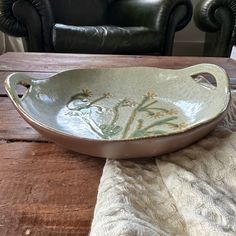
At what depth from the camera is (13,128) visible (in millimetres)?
621

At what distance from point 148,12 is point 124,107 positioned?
152cm

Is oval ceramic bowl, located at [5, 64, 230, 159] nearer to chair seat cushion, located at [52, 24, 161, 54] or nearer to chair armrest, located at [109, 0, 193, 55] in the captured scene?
chair seat cushion, located at [52, 24, 161, 54]

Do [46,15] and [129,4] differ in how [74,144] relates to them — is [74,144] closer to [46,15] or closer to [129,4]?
[46,15]

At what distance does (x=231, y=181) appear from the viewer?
447mm

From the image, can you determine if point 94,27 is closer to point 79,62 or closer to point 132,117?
point 79,62

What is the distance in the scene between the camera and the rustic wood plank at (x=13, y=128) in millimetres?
585

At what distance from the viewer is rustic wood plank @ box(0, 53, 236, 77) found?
1071 millimetres

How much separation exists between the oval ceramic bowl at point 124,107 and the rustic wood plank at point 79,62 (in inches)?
14.3

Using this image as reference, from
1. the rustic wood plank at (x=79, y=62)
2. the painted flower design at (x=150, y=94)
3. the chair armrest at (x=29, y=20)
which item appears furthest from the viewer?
the chair armrest at (x=29, y=20)

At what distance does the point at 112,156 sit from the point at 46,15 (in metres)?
1.51

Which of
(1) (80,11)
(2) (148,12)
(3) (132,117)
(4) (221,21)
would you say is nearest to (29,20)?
(1) (80,11)

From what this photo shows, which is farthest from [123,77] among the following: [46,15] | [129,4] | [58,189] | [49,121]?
[129,4]

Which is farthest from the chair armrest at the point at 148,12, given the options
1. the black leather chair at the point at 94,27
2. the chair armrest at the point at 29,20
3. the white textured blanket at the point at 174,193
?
the white textured blanket at the point at 174,193

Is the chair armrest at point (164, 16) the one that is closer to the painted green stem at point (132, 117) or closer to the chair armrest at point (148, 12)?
the chair armrest at point (148, 12)
